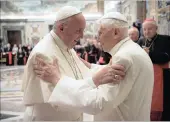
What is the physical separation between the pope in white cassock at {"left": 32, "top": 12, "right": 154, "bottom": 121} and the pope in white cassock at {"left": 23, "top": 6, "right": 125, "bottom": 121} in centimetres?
5

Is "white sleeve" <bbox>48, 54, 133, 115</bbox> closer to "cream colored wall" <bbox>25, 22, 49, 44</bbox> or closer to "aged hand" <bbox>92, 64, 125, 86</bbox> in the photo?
"aged hand" <bbox>92, 64, 125, 86</bbox>

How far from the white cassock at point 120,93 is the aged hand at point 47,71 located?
0.04 metres

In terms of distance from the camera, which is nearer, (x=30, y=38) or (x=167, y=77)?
(x=167, y=77)

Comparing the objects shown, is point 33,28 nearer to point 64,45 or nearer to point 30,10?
point 30,10

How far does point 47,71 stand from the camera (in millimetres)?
1274

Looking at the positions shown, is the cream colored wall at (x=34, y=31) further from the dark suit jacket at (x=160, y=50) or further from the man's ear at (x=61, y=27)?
the man's ear at (x=61, y=27)

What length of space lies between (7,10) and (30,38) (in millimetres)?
2550

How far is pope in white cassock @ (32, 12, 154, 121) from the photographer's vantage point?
4.03ft

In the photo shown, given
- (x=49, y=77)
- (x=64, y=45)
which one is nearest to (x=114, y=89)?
(x=49, y=77)

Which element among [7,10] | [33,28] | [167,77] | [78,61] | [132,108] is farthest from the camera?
[33,28]

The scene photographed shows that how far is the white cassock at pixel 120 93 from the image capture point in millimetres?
1223

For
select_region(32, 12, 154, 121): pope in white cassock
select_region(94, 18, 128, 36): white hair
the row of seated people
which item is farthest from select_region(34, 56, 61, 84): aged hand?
the row of seated people

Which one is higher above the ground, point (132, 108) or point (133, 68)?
point (133, 68)

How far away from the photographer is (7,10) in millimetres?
18484
